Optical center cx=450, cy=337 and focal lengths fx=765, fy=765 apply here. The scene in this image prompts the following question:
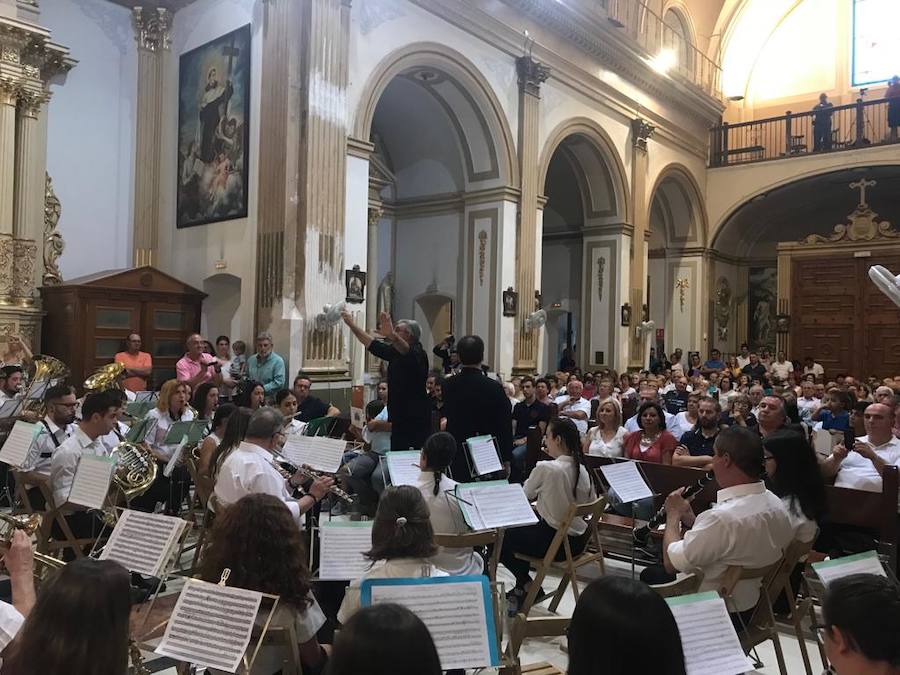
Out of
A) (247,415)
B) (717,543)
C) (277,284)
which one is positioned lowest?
(717,543)

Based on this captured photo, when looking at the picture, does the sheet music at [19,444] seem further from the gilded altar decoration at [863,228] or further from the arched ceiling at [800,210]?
the arched ceiling at [800,210]

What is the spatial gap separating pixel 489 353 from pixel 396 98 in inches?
199

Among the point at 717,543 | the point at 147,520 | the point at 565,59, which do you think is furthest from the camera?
the point at 565,59

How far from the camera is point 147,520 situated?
3221 millimetres

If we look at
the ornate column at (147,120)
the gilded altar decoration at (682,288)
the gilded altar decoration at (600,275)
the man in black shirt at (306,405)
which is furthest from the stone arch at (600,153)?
the man in black shirt at (306,405)

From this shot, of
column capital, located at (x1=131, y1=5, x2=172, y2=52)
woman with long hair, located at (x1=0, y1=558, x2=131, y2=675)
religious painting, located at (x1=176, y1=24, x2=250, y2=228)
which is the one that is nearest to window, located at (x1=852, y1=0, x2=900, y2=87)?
religious painting, located at (x1=176, y1=24, x2=250, y2=228)

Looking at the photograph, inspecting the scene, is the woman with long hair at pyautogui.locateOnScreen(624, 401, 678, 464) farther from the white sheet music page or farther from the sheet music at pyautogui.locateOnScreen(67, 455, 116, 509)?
the sheet music at pyautogui.locateOnScreen(67, 455, 116, 509)

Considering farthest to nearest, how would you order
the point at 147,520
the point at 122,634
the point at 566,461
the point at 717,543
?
the point at 566,461 < the point at 717,543 < the point at 147,520 < the point at 122,634

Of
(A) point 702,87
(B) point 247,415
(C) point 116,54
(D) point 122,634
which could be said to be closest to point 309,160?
(C) point 116,54

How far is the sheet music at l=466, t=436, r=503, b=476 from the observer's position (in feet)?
17.2

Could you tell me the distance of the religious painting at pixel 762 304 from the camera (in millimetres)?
23312

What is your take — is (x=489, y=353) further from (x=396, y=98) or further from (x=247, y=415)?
(x=247, y=415)

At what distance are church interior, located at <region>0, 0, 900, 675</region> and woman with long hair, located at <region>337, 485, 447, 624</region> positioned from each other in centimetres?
3

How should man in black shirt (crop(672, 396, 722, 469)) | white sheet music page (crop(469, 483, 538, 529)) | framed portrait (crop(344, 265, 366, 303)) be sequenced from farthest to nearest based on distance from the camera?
framed portrait (crop(344, 265, 366, 303))
man in black shirt (crop(672, 396, 722, 469))
white sheet music page (crop(469, 483, 538, 529))
